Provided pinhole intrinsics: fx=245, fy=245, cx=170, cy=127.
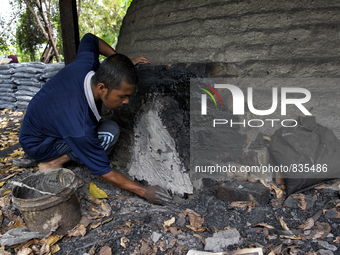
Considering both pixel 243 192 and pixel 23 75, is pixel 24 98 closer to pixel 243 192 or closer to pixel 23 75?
pixel 23 75

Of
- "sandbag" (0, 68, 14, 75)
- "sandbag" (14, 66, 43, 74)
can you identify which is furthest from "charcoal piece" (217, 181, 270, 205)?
"sandbag" (0, 68, 14, 75)

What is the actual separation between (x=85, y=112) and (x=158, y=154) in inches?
33.3

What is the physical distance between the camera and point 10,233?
1885 millimetres

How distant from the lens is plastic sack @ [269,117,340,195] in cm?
206

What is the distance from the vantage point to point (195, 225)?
197 centimetres

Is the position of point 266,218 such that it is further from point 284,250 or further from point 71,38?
point 71,38

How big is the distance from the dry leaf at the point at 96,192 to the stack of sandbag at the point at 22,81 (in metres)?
5.25

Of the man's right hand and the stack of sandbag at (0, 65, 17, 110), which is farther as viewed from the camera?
the stack of sandbag at (0, 65, 17, 110)

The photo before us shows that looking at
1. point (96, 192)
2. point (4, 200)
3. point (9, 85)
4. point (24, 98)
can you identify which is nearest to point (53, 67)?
point (24, 98)

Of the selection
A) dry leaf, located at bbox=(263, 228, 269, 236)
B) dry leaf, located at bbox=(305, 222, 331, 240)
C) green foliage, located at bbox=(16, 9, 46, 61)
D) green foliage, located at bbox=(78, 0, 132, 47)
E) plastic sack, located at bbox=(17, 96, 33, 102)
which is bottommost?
dry leaf, located at bbox=(263, 228, 269, 236)

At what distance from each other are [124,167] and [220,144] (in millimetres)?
1330

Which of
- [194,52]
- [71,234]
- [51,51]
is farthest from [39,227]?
[51,51]

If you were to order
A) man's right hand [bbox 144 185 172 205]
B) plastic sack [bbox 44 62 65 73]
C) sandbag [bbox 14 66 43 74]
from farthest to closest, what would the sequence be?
1. sandbag [bbox 14 66 43 74]
2. plastic sack [bbox 44 62 65 73]
3. man's right hand [bbox 144 185 172 205]

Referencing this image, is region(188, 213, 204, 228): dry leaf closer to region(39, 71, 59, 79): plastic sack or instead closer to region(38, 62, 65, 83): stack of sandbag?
region(38, 62, 65, 83): stack of sandbag
